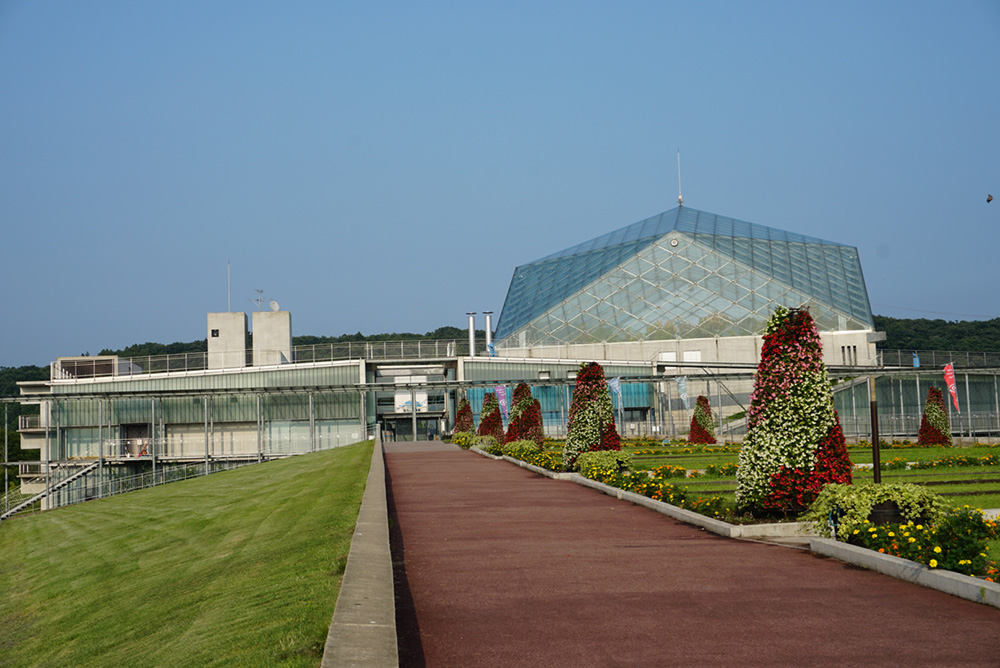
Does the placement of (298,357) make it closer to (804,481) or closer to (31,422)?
(31,422)

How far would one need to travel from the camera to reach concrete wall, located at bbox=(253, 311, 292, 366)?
66.2 meters

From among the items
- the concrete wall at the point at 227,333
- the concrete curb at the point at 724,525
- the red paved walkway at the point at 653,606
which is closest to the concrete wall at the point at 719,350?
the concrete wall at the point at 227,333

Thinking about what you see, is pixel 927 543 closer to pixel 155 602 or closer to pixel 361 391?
pixel 155 602

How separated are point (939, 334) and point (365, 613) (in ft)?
393

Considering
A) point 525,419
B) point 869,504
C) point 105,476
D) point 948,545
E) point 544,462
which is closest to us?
point 948,545

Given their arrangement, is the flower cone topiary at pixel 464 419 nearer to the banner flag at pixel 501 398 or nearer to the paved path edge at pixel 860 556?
the banner flag at pixel 501 398

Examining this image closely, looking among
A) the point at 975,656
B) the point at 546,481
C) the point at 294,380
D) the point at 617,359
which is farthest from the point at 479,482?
the point at 617,359

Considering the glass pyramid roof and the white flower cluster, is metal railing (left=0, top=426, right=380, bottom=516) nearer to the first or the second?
the glass pyramid roof

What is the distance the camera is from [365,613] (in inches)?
253

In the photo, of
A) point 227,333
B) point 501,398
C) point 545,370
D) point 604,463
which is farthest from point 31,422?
point 604,463

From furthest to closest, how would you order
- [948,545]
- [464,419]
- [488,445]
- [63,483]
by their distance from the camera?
1. [63,483]
2. [464,419]
3. [488,445]
4. [948,545]

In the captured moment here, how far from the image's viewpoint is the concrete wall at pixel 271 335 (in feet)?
217

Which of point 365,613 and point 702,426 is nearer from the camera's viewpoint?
point 365,613

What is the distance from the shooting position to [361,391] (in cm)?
5719
